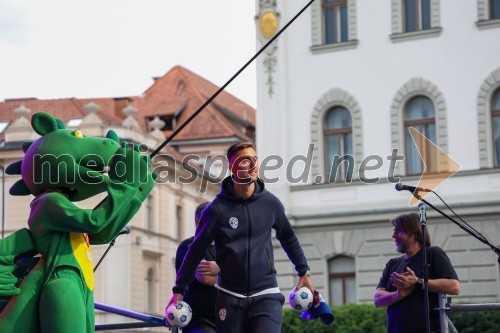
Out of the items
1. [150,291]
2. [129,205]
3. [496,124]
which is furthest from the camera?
[150,291]

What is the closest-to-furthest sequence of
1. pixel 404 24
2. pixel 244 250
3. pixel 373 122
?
pixel 244 250, pixel 373 122, pixel 404 24

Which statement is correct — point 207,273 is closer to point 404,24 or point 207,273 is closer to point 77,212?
point 77,212

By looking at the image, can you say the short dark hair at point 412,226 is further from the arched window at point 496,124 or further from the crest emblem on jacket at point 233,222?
the arched window at point 496,124

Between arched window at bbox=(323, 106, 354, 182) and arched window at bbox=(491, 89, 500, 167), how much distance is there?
344 centimetres

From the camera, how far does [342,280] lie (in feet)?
89.1

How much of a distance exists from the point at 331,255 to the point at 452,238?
3105 millimetres

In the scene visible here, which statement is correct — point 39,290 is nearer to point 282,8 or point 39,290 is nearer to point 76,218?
point 76,218

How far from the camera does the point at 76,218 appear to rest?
276 inches

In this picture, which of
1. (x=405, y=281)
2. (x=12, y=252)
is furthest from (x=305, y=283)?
(x=12, y=252)

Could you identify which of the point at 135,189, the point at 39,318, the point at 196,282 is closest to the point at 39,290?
the point at 39,318

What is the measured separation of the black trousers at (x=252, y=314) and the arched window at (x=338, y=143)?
19893mm

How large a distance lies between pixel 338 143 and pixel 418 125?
2.00m

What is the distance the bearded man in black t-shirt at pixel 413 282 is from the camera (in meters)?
8.38

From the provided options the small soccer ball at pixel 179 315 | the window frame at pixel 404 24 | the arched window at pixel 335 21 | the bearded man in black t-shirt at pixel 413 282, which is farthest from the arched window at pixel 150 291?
the small soccer ball at pixel 179 315
